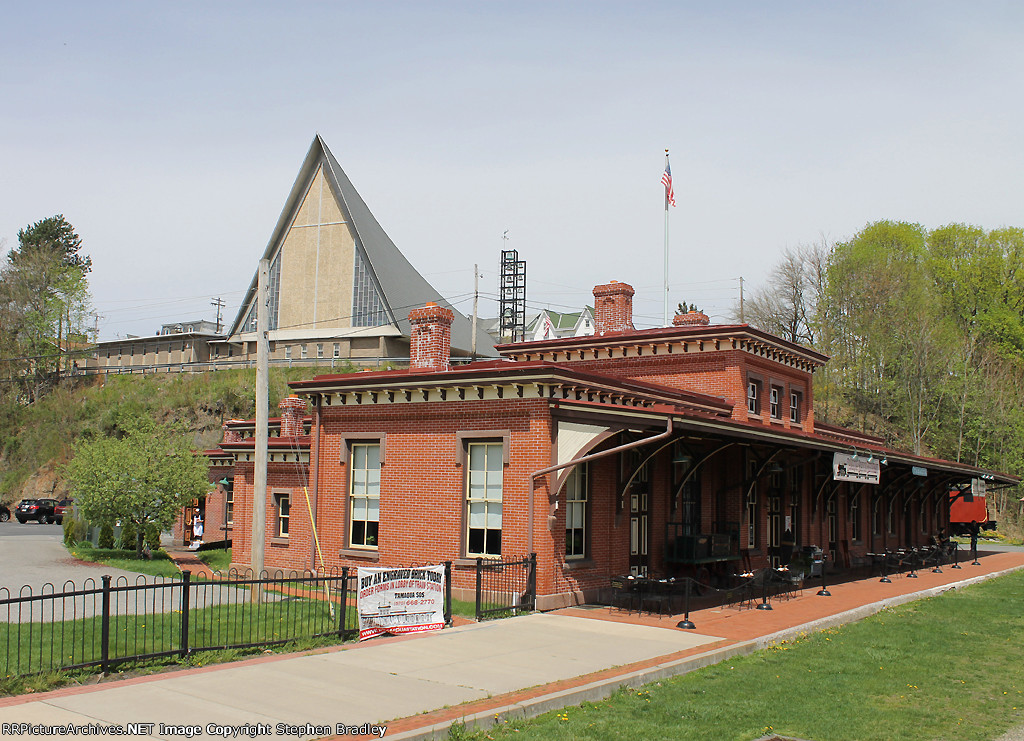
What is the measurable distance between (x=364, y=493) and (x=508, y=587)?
522cm

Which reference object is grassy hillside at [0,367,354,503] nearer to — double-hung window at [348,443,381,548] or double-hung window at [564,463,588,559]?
double-hung window at [348,443,381,548]

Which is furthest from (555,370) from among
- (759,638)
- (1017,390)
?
(1017,390)

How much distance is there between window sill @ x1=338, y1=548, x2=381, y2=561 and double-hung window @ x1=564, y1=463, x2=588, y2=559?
4.75 meters

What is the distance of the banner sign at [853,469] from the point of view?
23172mm

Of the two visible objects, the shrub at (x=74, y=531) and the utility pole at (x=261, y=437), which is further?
the shrub at (x=74, y=531)

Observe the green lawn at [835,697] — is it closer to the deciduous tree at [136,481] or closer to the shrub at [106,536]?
the deciduous tree at [136,481]

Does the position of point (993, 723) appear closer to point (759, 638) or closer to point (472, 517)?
point (759, 638)

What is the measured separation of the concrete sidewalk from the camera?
8.73m

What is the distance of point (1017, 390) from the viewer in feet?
205

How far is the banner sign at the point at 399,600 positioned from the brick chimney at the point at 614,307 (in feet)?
52.8

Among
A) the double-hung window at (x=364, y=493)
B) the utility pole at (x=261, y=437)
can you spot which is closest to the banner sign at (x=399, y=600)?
the utility pole at (x=261, y=437)

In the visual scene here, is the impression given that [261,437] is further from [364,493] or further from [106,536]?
[106,536]

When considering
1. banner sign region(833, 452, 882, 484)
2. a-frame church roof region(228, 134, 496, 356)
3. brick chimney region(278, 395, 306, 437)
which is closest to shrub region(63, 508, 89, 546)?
brick chimney region(278, 395, 306, 437)

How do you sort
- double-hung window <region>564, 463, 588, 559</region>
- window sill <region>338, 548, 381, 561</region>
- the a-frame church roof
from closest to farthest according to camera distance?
1. double-hung window <region>564, 463, 588, 559</region>
2. window sill <region>338, 548, 381, 561</region>
3. the a-frame church roof
